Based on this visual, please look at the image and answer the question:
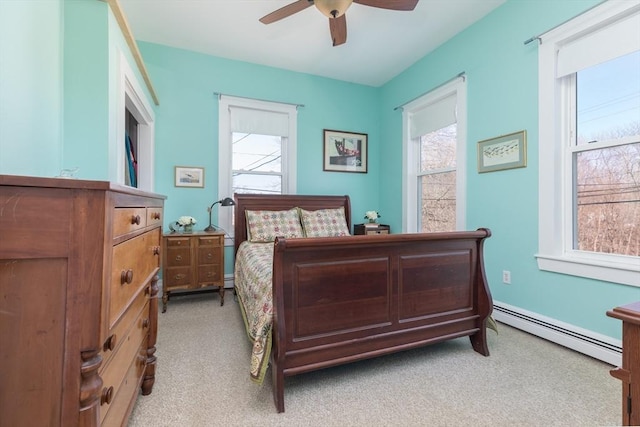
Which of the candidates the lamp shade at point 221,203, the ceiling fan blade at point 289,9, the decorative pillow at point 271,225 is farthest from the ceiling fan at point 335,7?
the decorative pillow at point 271,225

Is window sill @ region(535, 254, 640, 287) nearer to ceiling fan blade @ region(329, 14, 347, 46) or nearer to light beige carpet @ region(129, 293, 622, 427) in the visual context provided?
light beige carpet @ region(129, 293, 622, 427)

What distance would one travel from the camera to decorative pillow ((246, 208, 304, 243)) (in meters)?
3.26

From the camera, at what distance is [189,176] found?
139 inches

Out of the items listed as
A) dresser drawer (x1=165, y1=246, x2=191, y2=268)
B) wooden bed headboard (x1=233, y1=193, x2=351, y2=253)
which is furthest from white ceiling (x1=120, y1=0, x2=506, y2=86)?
dresser drawer (x1=165, y1=246, x2=191, y2=268)

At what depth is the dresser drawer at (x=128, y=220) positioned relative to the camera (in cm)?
85

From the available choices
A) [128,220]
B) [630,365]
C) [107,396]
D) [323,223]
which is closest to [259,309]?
[107,396]

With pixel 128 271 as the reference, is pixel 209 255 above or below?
below

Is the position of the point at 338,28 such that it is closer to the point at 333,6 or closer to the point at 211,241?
the point at 333,6

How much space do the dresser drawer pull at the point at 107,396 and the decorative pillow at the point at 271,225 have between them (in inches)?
90.1

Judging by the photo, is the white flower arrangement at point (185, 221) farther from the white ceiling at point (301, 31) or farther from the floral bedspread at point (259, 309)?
the white ceiling at point (301, 31)

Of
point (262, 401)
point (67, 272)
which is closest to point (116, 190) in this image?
point (67, 272)

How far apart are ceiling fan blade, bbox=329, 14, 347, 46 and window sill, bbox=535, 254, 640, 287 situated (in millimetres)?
2577

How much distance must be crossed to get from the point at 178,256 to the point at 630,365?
10.6 ft

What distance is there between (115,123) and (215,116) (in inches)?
71.3
